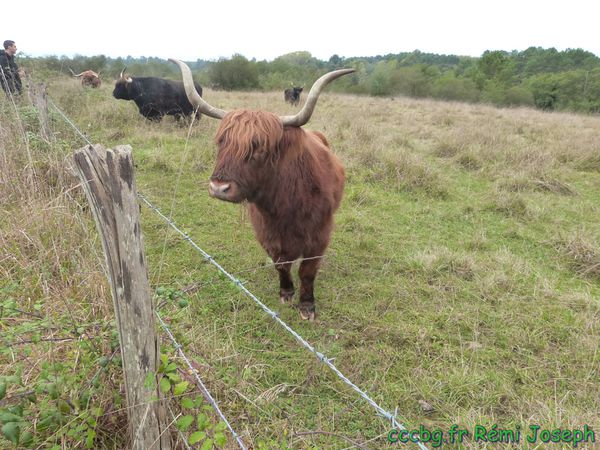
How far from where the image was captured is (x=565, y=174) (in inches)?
282

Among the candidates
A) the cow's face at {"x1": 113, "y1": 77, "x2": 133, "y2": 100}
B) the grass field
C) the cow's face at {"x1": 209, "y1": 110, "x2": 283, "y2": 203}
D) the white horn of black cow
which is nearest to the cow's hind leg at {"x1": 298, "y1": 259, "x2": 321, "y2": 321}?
the grass field

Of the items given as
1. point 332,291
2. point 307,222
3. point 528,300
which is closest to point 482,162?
point 528,300

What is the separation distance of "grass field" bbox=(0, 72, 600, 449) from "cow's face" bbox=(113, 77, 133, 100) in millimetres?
4458

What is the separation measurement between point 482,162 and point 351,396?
662 cm

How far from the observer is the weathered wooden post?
3.61 feet

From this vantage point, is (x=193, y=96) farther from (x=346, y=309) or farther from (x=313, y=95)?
(x=346, y=309)

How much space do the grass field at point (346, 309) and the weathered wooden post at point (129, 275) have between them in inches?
8.0

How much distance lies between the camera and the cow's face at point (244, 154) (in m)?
2.38

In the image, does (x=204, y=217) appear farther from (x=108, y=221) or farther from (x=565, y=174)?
(x=565, y=174)

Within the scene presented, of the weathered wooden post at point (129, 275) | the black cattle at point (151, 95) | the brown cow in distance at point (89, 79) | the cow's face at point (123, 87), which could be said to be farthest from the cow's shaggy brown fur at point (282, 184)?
the brown cow in distance at point (89, 79)

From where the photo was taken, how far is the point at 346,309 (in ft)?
11.0

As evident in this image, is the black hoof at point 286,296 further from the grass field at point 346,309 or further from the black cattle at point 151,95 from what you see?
the black cattle at point 151,95

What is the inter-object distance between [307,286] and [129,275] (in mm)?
2171

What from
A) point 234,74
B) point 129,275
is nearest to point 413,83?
point 234,74
